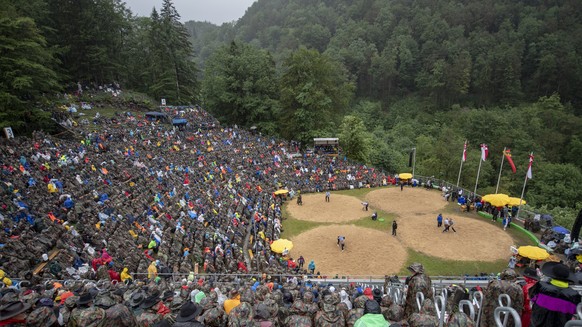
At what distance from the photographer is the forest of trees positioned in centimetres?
3584

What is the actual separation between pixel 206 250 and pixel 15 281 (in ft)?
26.6

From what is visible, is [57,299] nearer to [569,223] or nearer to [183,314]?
[183,314]

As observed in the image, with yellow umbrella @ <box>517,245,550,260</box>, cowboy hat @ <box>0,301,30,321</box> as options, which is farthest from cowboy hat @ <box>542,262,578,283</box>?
yellow umbrella @ <box>517,245,550,260</box>

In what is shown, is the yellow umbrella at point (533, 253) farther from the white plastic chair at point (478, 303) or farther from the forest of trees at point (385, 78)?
the forest of trees at point (385, 78)

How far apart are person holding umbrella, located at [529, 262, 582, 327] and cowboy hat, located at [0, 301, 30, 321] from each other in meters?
10.2

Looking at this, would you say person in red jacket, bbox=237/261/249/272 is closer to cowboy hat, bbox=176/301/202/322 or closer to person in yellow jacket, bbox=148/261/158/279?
person in yellow jacket, bbox=148/261/158/279

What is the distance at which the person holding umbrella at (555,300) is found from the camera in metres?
5.46

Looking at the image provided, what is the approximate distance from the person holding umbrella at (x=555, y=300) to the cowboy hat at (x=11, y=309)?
10.2m

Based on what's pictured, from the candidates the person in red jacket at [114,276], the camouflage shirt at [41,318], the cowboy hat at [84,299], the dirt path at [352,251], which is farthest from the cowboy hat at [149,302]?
the dirt path at [352,251]

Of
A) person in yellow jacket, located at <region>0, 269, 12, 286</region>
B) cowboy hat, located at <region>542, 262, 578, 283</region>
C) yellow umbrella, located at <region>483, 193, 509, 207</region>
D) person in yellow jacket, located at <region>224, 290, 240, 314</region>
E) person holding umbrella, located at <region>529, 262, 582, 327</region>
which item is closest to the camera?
person holding umbrella, located at <region>529, 262, 582, 327</region>

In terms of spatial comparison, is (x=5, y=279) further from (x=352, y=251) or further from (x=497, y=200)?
(x=497, y=200)

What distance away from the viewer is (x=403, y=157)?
56.5 m

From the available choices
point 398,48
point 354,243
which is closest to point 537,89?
point 398,48

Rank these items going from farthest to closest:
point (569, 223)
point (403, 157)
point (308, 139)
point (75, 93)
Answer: point (403, 157)
point (308, 139)
point (75, 93)
point (569, 223)
